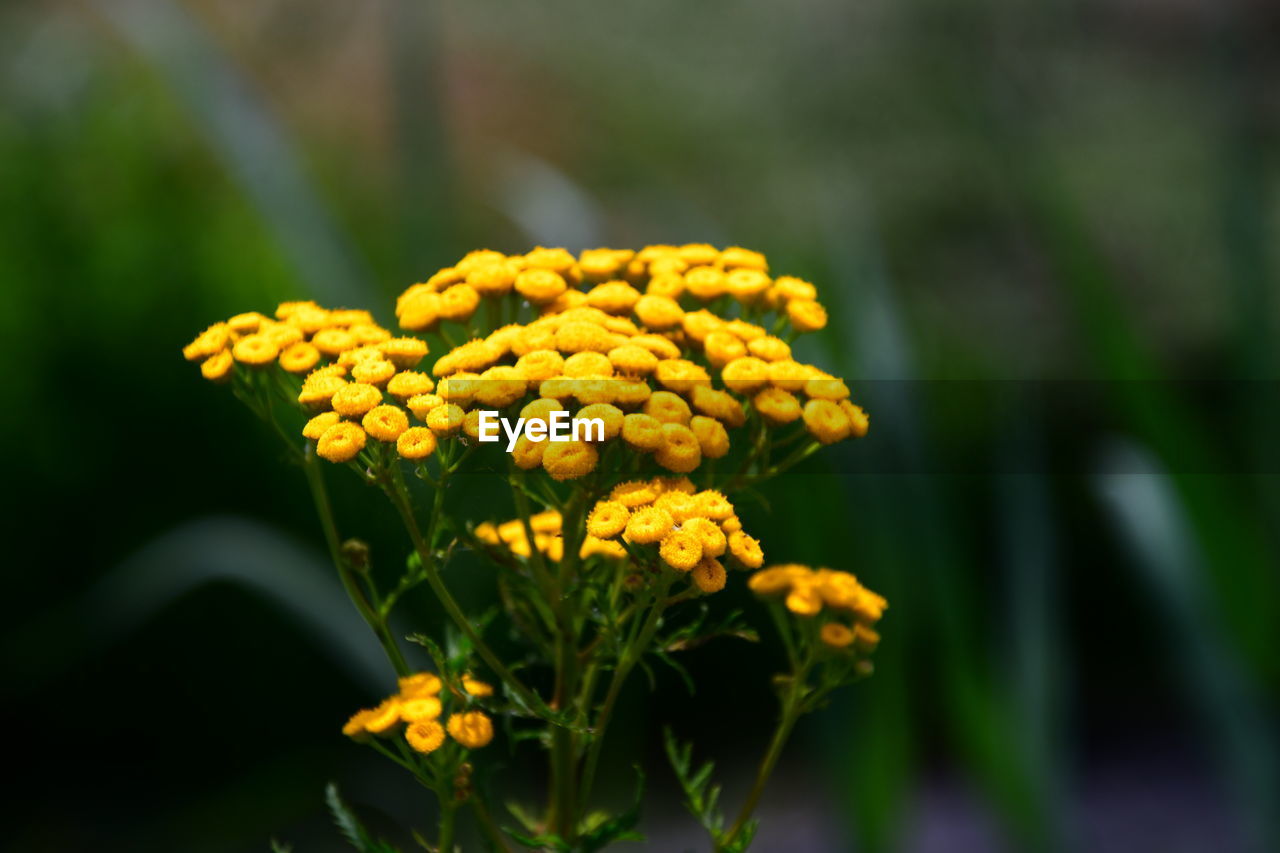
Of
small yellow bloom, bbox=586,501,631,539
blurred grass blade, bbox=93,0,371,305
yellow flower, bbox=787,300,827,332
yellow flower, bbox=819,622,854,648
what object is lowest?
yellow flower, bbox=819,622,854,648

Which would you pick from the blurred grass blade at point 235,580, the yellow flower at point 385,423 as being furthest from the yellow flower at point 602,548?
the blurred grass blade at point 235,580

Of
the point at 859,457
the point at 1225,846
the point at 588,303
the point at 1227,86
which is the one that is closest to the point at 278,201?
the point at 859,457

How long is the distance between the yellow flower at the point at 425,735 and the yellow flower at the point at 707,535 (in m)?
0.22

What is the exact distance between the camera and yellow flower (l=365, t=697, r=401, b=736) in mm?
759

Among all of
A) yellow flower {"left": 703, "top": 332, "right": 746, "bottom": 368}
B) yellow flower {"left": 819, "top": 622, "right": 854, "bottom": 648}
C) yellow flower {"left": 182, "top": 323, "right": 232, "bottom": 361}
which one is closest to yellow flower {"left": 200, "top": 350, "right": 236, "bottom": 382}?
yellow flower {"left": 182, "top": 323, "right": 232, "bottom": 361}

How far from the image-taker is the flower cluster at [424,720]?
752mm

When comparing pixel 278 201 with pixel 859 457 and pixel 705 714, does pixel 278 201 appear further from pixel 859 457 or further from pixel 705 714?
pixel 705 714

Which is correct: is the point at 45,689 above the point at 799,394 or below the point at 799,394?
below

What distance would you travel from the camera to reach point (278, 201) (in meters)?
1.79

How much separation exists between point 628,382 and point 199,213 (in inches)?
124

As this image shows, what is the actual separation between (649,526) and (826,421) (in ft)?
0.55

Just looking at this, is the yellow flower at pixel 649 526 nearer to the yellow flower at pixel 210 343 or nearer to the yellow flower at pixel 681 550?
the yellow flower at pixel 681 550

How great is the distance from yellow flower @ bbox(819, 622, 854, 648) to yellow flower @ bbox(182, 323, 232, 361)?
458mm

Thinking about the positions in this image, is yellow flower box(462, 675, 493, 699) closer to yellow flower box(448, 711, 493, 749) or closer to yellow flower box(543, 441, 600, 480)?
yellow flower box(448, 711, 493, 749)
